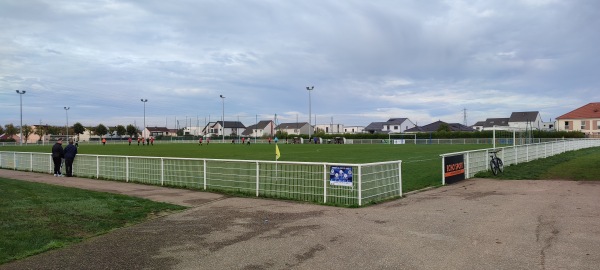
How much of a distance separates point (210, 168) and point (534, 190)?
30.0 feet

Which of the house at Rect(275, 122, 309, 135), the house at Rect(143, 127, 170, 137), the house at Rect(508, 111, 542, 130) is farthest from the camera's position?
the house at Rect(143, 127, 170, 137)

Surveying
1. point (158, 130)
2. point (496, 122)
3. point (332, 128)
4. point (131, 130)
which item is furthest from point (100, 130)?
point (496, 122)

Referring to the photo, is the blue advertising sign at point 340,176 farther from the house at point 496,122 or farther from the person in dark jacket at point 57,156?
the house at point 496,122

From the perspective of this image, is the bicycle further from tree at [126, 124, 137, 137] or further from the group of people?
tree at [126, 124, 137, 137]

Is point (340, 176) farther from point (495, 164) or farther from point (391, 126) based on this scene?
point (391, 126)

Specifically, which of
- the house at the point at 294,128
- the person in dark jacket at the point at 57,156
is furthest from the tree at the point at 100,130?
the person in dark jacket at the point at 57,156

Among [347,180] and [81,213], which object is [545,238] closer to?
[347,180]

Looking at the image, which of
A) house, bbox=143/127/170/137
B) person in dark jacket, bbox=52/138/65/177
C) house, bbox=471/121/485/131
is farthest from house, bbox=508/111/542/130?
house, bbox=143/127/170/137

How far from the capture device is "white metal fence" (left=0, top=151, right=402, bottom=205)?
9.18 m

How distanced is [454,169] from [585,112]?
7436cm

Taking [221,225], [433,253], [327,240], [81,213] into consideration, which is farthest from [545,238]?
[81,213]

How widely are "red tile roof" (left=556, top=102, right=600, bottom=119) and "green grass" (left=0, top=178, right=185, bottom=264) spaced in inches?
3219

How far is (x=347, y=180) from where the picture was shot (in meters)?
8.95

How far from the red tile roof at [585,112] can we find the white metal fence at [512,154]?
48.5 metres
